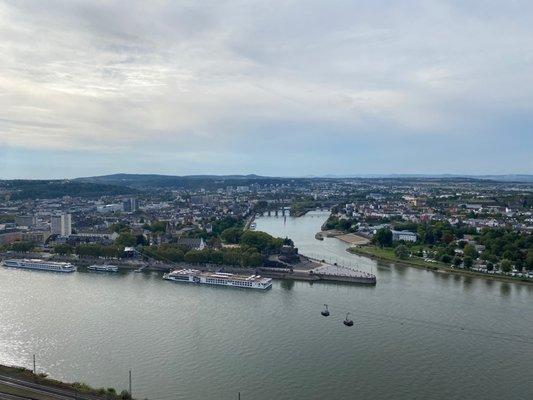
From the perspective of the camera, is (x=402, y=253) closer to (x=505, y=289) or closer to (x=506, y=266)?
(x=506, y=266)

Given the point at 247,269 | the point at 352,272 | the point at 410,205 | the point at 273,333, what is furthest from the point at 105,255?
the point at 410,205

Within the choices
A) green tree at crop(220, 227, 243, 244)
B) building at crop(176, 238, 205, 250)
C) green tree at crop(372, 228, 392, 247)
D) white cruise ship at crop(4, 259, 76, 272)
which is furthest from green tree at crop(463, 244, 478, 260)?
white cruise ship at crop(4, 259, 76, 272)

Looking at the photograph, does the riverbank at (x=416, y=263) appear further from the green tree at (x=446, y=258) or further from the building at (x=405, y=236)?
the building at (x=405, y=236)

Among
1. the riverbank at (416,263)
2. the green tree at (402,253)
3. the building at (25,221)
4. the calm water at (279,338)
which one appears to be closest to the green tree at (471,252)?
the riverbank at (416,263)

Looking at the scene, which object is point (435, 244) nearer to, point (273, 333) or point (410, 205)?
point (273, 333)

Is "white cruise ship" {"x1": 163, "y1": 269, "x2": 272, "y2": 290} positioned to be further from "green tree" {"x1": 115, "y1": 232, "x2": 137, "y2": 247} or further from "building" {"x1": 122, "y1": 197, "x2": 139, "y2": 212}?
"building" {"x1": 122, "y1": 197, "x2": 139, "y2": 212}

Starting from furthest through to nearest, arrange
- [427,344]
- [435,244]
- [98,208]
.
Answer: [98,208] → [435,244] → [427,344]
